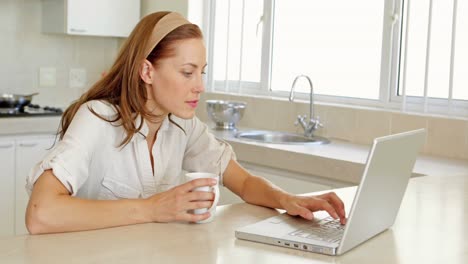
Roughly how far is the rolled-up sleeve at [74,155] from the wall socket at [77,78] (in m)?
3.00

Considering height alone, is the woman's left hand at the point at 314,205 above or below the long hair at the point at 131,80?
below

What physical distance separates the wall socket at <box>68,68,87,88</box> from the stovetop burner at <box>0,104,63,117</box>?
43 centimetres

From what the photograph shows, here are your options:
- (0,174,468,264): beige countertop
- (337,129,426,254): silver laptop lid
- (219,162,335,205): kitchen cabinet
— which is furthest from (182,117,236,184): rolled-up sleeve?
(219,162,335,205): kitchen cabinet

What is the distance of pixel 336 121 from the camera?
3.91 m

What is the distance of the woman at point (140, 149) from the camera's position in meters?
1.71

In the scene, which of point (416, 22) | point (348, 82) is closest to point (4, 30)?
point (348, 82)

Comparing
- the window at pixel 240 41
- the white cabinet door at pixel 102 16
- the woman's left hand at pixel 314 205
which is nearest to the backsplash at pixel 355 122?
the window at pixel 240 41

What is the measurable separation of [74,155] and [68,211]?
19 cm

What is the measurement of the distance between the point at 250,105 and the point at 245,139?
57cm

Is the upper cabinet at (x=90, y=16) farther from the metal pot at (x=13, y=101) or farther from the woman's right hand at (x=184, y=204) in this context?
the woman's right hand at (x=184, y=204)

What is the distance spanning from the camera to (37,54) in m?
4.67

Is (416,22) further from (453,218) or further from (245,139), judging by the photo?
(453,218)

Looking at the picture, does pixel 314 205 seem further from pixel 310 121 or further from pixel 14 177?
pixel 14 177

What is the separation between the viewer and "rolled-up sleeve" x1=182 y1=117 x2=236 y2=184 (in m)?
2.24
